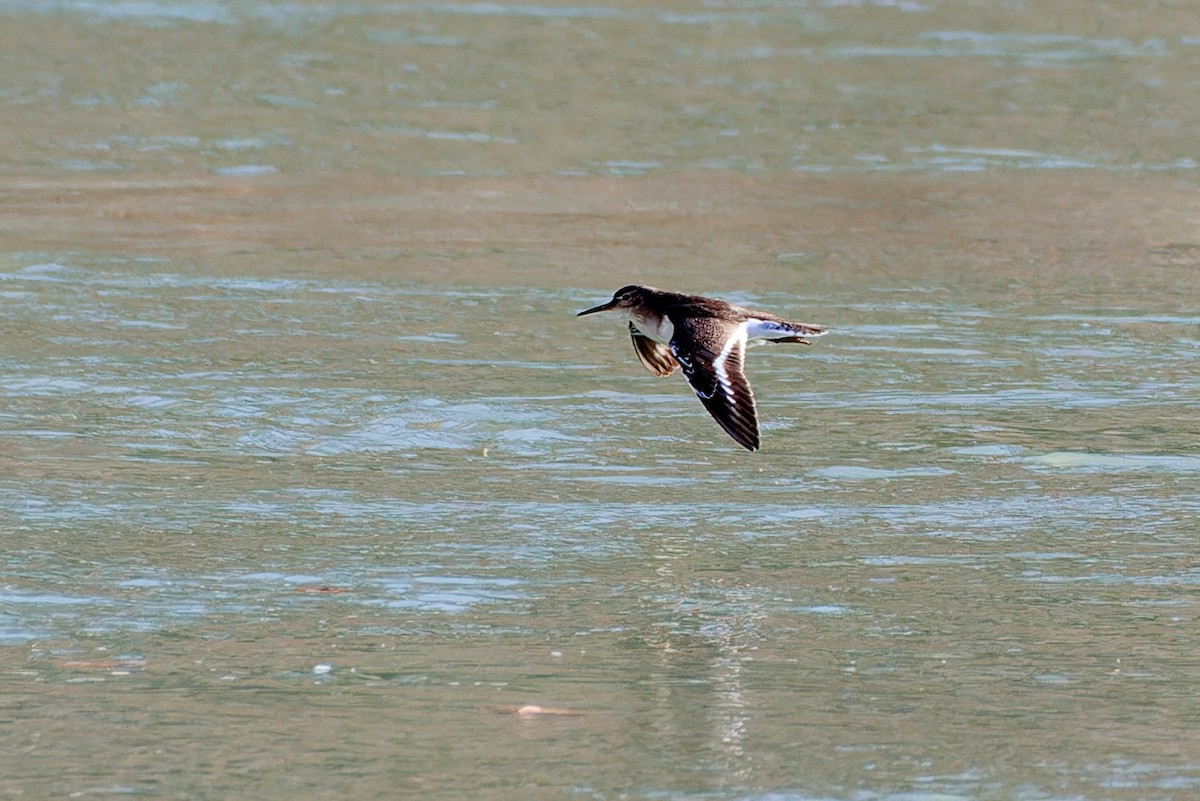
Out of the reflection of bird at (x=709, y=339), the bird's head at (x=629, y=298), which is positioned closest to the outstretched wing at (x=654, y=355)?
the reflection of bird at (x=709, y=339)

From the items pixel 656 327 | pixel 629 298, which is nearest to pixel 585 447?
pixel 656 327

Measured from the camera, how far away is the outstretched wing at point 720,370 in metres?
6.49

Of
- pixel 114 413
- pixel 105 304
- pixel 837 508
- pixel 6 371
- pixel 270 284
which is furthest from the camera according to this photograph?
pixel 270 284

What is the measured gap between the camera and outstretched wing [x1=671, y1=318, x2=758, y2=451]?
6492 millimetres

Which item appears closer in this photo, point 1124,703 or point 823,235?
point 1124,703

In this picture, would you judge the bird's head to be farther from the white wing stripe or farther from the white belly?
the white wing stripe

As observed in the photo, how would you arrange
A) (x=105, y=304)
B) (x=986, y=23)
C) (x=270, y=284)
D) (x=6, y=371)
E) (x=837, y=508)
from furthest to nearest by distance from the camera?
(x=986, y=23)
(x=270, y=284)
(x=105, y=304)
(x=6, y=371)
(x=837, y=508)

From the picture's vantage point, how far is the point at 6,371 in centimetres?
817

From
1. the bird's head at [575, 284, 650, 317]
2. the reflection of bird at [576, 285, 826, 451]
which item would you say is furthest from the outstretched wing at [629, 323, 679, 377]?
the bird's head at [575, 284, 650, 317]

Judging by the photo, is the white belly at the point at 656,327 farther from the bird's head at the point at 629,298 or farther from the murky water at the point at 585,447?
the murky water at the point at 585,447

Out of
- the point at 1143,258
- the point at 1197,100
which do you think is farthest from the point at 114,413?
the point at 1197,100

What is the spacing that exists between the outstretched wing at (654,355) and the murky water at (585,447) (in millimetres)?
191

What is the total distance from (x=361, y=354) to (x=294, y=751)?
13.6 feet

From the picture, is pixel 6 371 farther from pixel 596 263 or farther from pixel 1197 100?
pixel 1197 100
